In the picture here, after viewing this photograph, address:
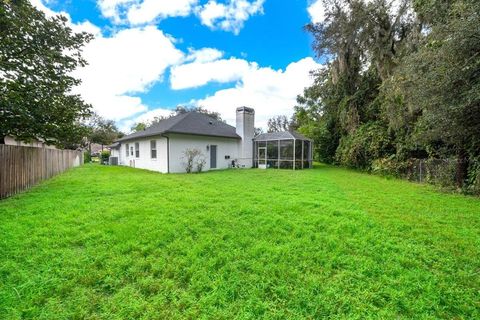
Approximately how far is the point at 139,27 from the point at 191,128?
578cm

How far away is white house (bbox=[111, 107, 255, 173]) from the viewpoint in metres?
13.6

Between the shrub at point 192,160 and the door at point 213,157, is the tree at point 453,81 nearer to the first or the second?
the shrub at point 192,160

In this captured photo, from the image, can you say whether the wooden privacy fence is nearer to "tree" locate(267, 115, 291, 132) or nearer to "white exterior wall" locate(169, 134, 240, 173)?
"white exterior wall" locate(169, 134, 240, 173)

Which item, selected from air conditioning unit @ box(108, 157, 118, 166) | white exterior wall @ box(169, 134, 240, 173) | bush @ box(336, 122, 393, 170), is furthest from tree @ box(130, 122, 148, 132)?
bush @ box(336, 122, 393, 170)

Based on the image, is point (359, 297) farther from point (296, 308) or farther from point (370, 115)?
point (370, 115)

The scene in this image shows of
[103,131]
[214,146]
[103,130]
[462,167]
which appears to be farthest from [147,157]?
[103,130]

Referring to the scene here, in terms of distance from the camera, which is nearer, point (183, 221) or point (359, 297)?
point (359, 297)

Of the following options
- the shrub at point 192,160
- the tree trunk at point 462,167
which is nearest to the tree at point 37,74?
the shrub at point 192,160

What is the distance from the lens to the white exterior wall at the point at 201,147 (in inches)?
533

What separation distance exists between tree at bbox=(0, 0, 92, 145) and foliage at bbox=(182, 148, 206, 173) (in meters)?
6.20

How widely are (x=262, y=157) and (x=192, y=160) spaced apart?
541cm

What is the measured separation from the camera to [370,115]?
1516cm

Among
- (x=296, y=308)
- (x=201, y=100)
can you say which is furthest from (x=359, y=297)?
(x=201, y=100)

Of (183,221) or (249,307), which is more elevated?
(183,221)
